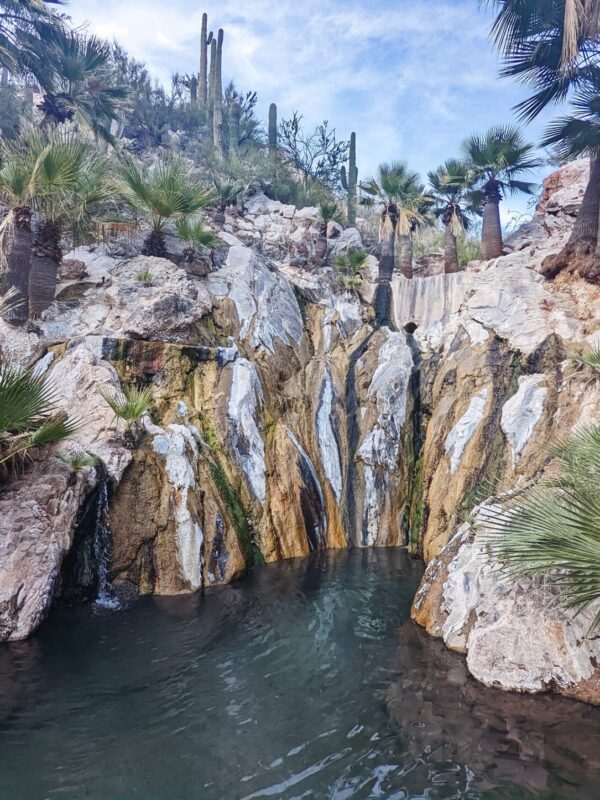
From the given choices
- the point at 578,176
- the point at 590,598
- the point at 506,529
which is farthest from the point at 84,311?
the point at 578,176

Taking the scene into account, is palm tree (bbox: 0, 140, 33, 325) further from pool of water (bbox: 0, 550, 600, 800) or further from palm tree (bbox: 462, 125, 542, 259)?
palm tree (bbox: 462, 125, 542, 259)

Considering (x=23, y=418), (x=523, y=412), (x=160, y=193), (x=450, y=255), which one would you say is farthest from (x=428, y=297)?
(x=23, y=418)

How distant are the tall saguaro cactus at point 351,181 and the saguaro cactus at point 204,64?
37.0 feet

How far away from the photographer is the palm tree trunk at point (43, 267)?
11469mm

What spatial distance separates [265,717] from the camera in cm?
509

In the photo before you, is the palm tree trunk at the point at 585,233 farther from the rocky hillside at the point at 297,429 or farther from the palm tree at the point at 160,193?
the palm tree at the point at 160,193

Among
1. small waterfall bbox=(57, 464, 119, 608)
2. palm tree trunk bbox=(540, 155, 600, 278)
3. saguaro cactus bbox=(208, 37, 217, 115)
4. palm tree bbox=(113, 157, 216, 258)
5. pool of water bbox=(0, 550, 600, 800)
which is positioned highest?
saguaro cactus bbox=(208, 37, 217, 115)

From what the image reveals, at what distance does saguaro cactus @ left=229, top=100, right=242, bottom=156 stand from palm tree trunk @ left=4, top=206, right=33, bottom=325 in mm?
22736

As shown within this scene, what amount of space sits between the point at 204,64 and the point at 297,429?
34008mm

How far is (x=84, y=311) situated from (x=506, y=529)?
422 inches

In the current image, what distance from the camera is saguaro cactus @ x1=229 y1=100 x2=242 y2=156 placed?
31.6m

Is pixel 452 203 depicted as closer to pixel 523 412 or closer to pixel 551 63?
pixel 551 63

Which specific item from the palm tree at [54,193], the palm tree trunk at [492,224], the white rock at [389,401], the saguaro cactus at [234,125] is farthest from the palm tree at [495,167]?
the saguaro cactus at [234,125]

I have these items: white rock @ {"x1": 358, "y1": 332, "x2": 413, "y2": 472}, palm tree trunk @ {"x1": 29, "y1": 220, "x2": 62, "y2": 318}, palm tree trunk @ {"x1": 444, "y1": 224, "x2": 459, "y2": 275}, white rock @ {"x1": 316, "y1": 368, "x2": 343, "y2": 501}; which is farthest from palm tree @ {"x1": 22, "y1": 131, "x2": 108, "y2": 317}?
palm tree trunk @ {"x1": 444, "y1": 224, "x2": 459, "y2": 275}
